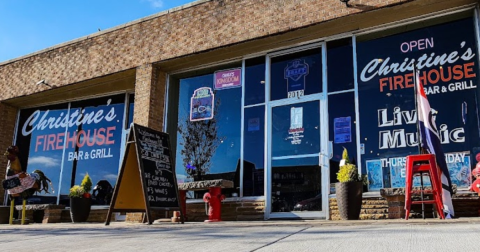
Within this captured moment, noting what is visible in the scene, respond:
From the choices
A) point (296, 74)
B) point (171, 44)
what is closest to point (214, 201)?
point (296, 74)

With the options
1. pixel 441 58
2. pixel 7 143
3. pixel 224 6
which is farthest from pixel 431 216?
pixel 7 143

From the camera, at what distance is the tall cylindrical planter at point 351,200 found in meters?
6.35

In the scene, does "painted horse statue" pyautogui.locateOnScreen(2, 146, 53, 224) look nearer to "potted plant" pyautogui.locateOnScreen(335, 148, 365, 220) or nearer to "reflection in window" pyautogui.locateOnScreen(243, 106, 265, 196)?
"reflection in window" pyautogui.locateOnScreen(243, 106, 265, 196)

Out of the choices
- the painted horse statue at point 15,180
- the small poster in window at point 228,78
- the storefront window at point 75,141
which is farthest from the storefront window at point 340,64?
the painted horse statue at point 15,180

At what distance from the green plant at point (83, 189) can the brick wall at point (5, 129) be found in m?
2.94

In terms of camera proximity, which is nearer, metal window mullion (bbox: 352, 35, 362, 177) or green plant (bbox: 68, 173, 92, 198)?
metal window mullion (bbox: 352, 35, 362, 177)

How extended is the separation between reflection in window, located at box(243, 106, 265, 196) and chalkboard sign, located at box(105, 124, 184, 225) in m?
1.71

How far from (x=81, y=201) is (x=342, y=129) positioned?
224 inches

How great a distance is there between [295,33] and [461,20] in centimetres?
268

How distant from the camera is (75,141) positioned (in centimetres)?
1090

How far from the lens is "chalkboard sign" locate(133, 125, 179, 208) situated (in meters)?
6.28

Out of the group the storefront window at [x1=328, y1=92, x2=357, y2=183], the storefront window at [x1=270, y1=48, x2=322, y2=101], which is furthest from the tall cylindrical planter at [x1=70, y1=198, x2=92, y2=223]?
the storefront window at [x1=328, y1=92, x2=357, y2=183]

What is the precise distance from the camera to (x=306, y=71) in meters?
8.08

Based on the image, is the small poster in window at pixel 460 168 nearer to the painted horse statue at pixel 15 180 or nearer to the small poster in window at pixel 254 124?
the small poster in window at pixel 254 124
